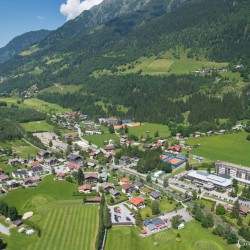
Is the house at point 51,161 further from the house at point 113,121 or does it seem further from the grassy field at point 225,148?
the house at point 113,121

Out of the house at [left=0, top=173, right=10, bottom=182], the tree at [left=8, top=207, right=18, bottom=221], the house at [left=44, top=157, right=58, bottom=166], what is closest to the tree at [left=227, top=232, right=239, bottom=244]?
the tree at [left=8, top=207, right=18, bottom=221]

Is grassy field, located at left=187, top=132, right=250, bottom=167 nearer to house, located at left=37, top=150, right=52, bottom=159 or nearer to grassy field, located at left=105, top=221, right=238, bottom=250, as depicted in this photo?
grassy field, located at left=105, top=221, right=238, bottom=250

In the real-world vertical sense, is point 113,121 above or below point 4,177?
below

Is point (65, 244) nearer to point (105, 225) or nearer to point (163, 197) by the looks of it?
point (105, 225)

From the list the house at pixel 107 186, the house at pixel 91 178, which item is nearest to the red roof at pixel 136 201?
the house at pixel 107 186

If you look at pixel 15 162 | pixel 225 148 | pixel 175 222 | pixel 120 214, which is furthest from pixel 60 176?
pixel 225 148

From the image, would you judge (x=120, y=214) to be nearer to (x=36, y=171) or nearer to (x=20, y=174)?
(x=36, y=171)
